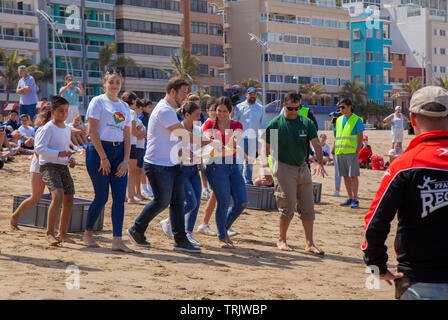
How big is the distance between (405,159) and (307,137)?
5.15 m

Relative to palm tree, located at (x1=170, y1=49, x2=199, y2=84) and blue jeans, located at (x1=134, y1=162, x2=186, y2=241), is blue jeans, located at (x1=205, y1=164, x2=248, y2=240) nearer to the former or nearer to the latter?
blue jeans, located at (x1=134, y1=162, x2=186, y2=241)

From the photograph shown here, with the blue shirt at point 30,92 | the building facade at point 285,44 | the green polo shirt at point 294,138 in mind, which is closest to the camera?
the green polo shirt at point 294,138

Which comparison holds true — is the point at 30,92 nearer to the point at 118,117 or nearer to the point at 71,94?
the point at 71,94

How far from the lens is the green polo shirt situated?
844 cm

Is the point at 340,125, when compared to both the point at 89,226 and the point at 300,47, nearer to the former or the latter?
the point at 89,226

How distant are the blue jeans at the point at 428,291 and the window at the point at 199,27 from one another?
7553cm

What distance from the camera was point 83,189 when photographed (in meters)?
14.2

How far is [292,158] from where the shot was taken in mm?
8438

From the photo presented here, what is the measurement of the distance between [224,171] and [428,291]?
536 centimetres

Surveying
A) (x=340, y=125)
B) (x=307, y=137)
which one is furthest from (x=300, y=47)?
(x=307, y=137)

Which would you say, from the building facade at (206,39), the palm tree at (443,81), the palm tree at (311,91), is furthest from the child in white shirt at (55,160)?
the palm tree at (443,81)

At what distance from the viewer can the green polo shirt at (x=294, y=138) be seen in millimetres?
8438

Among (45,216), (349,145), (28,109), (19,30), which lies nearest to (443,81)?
(19,30)

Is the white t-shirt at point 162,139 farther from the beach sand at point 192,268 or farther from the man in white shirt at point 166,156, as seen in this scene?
the beach sand at point 192,268
